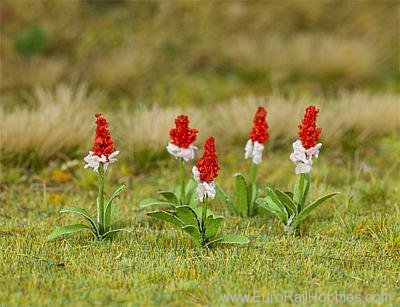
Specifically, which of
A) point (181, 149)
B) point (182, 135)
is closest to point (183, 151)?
point (181, 149)

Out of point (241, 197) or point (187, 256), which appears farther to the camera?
point (241, 197)

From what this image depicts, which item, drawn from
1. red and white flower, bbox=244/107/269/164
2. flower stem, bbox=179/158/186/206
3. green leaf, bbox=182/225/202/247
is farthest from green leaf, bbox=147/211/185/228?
red and white flower, bbox=244/107/269/164

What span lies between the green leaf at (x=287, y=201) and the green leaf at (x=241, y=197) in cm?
42

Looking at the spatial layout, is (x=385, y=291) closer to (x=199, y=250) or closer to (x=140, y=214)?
(x=199, y=250)

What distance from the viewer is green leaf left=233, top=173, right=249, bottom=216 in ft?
20.1

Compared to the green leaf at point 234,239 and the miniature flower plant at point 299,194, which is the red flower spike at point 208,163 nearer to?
the green leaf at point 234,239

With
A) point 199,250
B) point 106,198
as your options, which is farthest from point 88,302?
point 106,198

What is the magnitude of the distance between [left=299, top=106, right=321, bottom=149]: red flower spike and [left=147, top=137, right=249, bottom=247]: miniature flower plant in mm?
739

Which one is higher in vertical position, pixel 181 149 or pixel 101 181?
pixel 181 149

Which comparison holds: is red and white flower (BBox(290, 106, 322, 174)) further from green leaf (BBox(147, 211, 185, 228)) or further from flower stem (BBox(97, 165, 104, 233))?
flower stem (BBox(97, 165, 104, 233))

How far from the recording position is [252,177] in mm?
6293

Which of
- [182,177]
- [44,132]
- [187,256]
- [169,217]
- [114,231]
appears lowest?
[187,256]

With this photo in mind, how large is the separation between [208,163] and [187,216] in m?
0.55

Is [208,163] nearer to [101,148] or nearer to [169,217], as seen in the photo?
[169,217]
